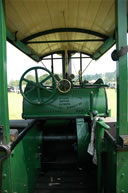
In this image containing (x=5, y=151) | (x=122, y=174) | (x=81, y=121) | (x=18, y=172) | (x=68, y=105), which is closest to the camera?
(x=5, y=151)

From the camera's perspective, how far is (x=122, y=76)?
1.35 meters

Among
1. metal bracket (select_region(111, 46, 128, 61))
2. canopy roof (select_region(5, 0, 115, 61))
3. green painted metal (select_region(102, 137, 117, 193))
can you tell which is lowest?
green painted metal (select_region(102, 137, 117, 193))

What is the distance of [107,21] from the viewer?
7.06 feet

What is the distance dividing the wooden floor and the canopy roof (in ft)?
6.69

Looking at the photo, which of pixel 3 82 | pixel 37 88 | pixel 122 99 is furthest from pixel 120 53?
pixel 37 88

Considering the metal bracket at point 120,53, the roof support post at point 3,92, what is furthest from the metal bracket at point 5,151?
the metal bracket at point 120,53

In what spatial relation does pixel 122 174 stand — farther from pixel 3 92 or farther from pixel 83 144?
pixel 3 92

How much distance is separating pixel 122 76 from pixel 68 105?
5.16 feet

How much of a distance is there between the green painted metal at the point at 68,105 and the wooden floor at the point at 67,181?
90cm

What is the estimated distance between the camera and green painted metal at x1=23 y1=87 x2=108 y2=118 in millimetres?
2814

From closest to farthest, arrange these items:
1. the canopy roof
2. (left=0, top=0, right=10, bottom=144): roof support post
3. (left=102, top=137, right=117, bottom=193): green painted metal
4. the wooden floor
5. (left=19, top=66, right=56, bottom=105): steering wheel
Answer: (left=0, top=0, right=10, bottom=144): roof support post < (left=102, top=137, right=117, bottom=193): green painted metal < the canopy roof < the wooden floor < (left=19, top=66, right=56, bottom=105): steering wheel

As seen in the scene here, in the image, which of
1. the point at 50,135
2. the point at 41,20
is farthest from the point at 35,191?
the point at 41,20

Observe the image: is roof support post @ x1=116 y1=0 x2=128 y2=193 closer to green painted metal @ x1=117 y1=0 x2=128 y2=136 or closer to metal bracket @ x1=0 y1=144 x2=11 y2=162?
green painted metal @ x1=117 y1=0 x2=128 y2=136

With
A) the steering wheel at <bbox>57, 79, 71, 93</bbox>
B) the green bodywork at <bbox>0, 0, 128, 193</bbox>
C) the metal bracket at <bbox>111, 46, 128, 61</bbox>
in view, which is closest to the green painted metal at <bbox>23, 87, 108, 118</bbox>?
the green bodywork at <bbox>0, 0, 128, 193</bbox>
